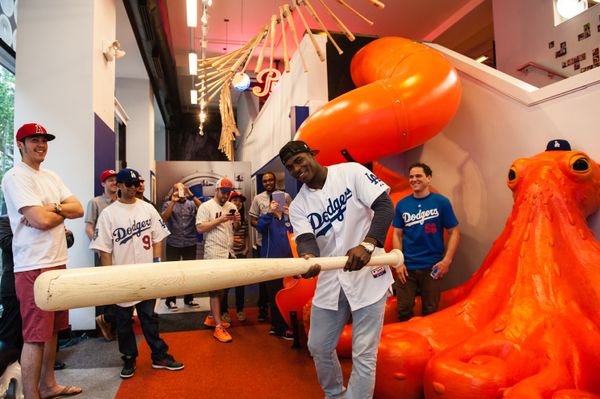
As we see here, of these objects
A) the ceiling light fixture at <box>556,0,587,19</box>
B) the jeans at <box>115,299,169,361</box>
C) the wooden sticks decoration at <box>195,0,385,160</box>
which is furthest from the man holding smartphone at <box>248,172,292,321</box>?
the ceiling light fixture at <box>556,0,587,19</box>

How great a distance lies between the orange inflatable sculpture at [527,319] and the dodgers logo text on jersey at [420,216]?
0.53m

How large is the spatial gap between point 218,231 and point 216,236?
54mm

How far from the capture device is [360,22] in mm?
8156

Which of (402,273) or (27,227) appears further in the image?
(402,273)

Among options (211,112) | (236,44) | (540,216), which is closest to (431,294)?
(540,216)

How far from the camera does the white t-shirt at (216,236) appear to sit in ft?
12.9

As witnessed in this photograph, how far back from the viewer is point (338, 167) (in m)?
2.12

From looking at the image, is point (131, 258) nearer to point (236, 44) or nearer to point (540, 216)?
point (540, 216)

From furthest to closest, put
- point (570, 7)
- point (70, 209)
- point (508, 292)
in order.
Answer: point (570, 7) → point (70, 209) → point (508, 292)

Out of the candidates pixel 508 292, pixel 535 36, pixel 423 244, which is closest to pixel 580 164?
pixel 508 292

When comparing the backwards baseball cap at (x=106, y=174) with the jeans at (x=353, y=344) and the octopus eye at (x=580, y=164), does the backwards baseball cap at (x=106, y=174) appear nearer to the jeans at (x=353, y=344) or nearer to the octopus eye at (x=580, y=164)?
the jeans at (x=353, y=344)

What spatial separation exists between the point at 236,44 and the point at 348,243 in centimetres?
822

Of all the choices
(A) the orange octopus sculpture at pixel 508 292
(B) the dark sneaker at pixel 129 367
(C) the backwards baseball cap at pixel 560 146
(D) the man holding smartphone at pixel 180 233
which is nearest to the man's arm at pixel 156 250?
(B) the dark sneaker at pixel 129 367

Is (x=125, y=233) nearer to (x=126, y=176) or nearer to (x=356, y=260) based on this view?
(x=126, y=176)
